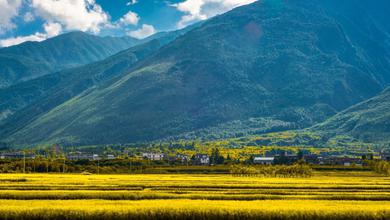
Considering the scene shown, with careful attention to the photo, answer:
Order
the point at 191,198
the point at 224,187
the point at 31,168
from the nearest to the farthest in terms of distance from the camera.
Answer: the point at 191,198
the point at 224,187
the point at 31,168

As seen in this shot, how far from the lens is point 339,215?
1941 inches

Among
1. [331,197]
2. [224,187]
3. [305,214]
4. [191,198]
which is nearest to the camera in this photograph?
[305,214]

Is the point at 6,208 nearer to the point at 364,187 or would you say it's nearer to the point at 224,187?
the point at 224,187

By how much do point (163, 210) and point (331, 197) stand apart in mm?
26690

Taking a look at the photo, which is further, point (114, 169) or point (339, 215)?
point (114, 169)

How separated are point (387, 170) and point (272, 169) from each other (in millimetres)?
29450

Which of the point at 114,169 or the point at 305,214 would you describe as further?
the point at 114,169

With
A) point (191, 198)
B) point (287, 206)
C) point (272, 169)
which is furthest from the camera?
→ point (272, 169)

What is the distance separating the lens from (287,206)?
52.8 m

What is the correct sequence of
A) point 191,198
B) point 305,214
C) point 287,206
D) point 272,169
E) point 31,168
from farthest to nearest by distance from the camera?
point 31,168 < point 272,169 < point 191,198 < point 287,206 < point 305,214

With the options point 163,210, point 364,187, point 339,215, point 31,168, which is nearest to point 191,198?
point 163,210

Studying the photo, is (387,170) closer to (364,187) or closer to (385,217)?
(364,187)

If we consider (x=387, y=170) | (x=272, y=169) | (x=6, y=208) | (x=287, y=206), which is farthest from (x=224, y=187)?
(x=387, y=170)

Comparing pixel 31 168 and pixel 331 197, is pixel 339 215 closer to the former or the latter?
Answer: pixel 331 197
